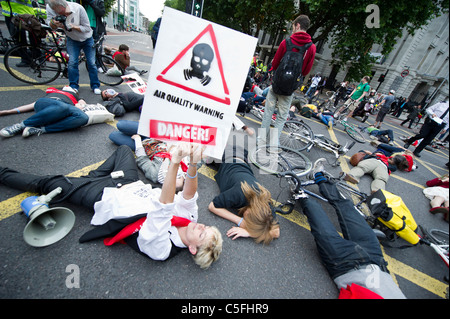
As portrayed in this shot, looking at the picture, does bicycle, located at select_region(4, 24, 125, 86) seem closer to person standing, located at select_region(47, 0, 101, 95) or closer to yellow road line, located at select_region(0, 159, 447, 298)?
person standing, located at select_region(47, 0, 101, 95)

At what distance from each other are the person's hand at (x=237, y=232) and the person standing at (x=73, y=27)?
481 centimetres

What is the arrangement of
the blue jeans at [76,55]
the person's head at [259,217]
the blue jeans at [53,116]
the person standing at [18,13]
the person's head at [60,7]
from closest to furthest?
the person's head at [259,217]
the blue jeans at [53,116]
the person's head at [60,7]
the blue jeans at [76,55]
the person standing at [18,13]

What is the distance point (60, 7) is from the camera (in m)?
3.49

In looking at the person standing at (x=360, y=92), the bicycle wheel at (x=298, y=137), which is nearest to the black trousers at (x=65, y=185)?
the bicycle wheel at (x=298, y=137)

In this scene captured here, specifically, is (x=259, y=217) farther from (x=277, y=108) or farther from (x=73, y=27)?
(x=73, y=27)

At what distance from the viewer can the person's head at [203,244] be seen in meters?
1.72

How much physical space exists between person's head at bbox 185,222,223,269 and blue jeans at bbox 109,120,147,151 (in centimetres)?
194

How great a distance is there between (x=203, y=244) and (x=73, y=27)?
4.85 metres

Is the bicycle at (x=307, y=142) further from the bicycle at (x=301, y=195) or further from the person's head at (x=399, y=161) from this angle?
the bicycle at (x=301, y=195)

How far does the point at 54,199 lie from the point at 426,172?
29.9 feet

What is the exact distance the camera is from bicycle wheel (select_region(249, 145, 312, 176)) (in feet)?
11.1

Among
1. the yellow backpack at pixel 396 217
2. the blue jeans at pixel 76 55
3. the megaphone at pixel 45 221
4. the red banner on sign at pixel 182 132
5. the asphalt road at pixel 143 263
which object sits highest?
the red banner on sign at pixel 182 132

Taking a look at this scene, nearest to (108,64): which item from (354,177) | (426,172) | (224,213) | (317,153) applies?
(224,213)

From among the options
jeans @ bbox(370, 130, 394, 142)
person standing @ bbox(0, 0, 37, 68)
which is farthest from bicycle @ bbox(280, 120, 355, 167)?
person standing @ bbox(0, 0, 37, 68)
